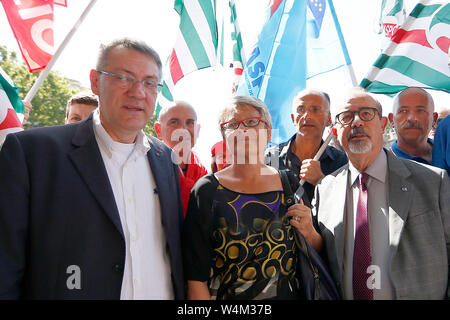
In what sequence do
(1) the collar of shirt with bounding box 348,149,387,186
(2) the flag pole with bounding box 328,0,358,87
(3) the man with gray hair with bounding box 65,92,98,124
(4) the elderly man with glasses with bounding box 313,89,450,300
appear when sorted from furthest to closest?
(2) the flag pole with bounding box 328,0,358,87 → (3) the man with gray hair with bounding box 65,92,98,124 → (1) the collar of shirt with bounding box 348,149,387,186 → (4) the elderly man with glasses with bounding box 313,89,450,300

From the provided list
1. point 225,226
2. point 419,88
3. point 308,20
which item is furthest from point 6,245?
point 308,20

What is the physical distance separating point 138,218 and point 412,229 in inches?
66.4

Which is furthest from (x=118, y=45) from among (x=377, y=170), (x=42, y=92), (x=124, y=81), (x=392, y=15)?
(x=42, y=92)

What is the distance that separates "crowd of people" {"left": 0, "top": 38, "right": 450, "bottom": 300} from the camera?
1.62 metres

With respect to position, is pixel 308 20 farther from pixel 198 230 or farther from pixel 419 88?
pixel 198 230

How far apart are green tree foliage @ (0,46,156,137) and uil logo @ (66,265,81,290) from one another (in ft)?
73.7

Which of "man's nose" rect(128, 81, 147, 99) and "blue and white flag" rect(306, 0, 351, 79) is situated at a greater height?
"blue and white flag" rect(306, 0, 351, 79)

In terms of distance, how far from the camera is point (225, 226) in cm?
194

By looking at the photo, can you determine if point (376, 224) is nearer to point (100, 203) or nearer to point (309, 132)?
point (309, 132)

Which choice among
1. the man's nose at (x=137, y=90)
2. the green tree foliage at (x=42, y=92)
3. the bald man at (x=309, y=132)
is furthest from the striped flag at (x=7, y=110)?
the green tree foliage at (x=42, y=92)

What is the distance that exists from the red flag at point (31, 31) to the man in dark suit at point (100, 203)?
3.26 m

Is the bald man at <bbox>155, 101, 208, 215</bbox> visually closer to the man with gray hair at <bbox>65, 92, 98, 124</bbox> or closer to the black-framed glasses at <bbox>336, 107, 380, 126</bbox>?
the man with gray hair at <bbox>65, 92, 98, 124</bbox>

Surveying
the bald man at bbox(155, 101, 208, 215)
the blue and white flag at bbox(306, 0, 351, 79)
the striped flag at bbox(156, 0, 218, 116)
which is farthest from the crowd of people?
the striped flag at bbox(156, 0, 218, 116)

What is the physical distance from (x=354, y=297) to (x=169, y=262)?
3.92 feet
